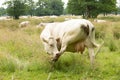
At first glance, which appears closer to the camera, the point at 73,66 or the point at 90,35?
the point at 90,35

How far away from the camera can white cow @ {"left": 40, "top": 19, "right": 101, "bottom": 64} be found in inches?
250

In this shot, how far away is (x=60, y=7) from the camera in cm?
8081

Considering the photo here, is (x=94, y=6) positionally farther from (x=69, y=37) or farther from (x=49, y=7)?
(x=49, y=7)

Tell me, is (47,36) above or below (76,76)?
above

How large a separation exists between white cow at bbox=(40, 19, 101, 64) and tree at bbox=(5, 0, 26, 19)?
141 ft

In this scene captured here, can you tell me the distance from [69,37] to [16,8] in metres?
44.2

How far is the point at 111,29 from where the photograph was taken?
13758 mm

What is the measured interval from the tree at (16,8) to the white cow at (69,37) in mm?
43013

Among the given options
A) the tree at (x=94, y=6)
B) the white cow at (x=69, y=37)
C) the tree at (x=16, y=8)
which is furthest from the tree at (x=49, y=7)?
the white cow at (x=69, y=37)

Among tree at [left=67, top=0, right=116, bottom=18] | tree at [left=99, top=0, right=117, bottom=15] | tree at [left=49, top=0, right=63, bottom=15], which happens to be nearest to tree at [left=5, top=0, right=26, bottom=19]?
tree at [left=67, top=0, right=116, bottom=18]

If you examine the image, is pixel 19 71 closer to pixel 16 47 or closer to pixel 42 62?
pixel 42 62

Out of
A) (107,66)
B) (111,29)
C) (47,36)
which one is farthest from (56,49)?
(111,29)

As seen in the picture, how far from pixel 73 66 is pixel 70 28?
1113 millimetres

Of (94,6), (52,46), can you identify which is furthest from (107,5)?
(52,46)
